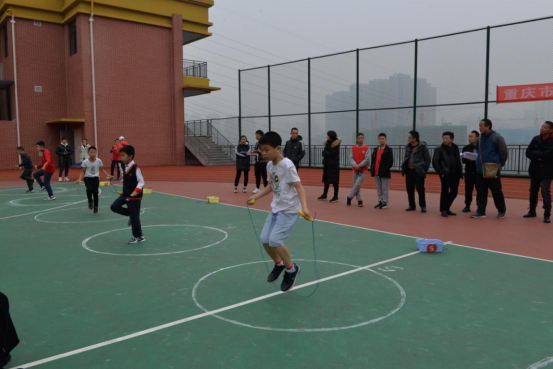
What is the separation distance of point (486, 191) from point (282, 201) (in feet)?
21.8

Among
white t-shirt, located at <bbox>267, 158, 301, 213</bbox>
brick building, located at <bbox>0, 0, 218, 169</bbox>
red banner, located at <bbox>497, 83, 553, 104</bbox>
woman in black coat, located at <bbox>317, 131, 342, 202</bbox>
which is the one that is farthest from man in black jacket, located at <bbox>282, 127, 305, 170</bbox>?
brick building, located at <bbox>0, 0, 218, 169</bbox>

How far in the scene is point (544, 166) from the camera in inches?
369

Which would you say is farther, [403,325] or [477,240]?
[477,240]

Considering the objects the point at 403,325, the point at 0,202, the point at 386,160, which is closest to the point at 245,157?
the point at 386,160

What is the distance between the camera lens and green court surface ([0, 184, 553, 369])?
353 cm

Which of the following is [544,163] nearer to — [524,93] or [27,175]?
[524,93]

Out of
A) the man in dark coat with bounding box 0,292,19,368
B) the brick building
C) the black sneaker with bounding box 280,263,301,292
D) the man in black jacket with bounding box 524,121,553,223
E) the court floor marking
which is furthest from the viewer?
the brick building

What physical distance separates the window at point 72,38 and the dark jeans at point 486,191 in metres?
24.5

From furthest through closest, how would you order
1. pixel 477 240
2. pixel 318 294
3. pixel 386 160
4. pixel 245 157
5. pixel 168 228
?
pixel 245 157
pixel 386 160
pixel 168 228
pixel 477 240
pixel 318 294

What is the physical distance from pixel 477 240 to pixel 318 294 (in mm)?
3912

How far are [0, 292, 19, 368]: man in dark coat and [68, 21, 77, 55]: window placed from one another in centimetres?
2682

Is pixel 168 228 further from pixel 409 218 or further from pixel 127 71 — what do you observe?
pixel 127 71

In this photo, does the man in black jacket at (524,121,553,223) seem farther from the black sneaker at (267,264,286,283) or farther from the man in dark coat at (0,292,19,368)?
the man in dark coat at (0,292,19,368)

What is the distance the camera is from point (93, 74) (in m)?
25.7
